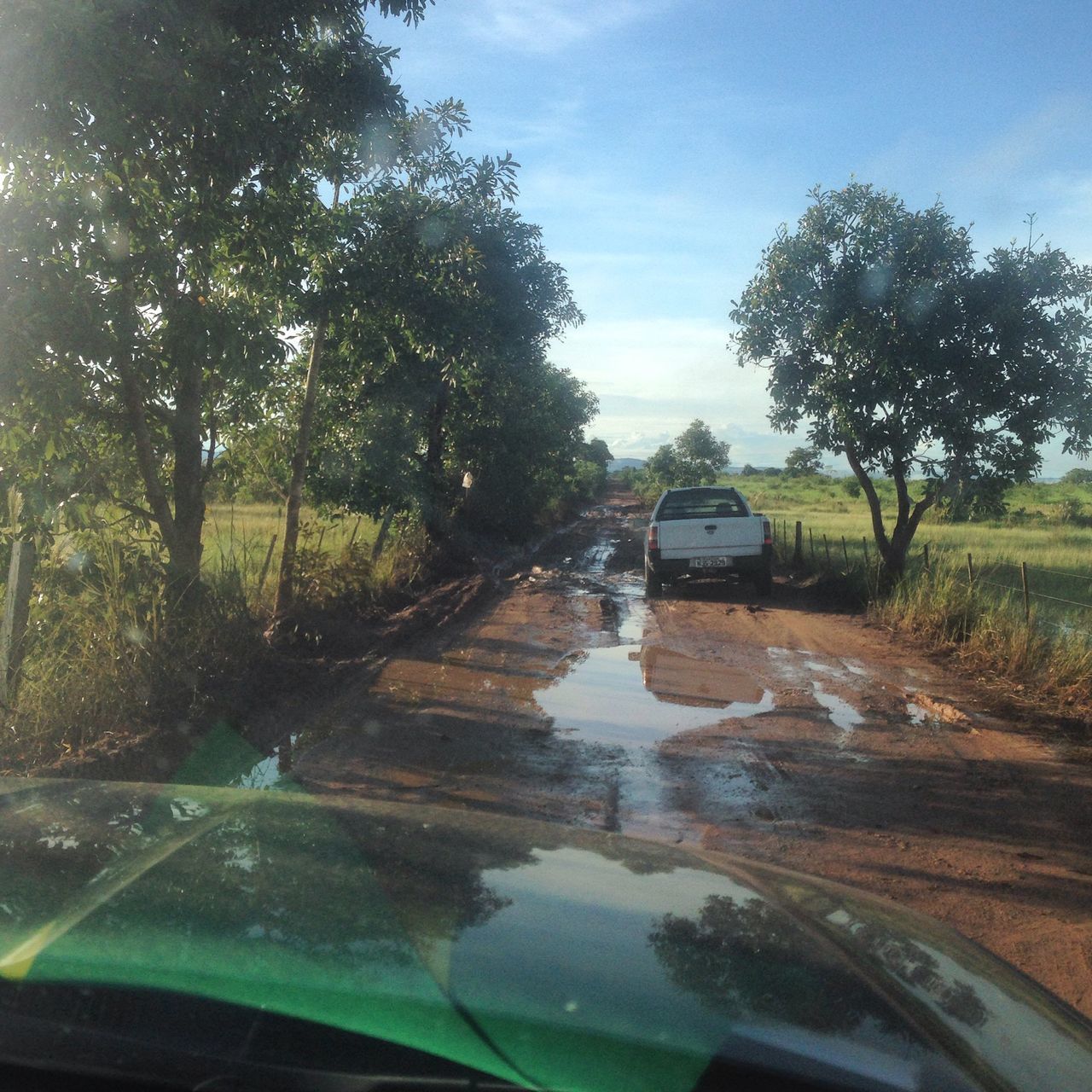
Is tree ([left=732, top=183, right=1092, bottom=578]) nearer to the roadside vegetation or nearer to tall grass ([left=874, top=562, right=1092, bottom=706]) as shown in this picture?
tall grass ([left=874, top=562, right=1092, bottom=706])

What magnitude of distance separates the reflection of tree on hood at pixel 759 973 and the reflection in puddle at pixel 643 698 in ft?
16.3

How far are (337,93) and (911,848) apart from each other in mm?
6721

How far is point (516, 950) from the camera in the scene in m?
2.01

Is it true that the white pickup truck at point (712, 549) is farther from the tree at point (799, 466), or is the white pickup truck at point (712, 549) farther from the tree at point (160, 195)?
the tree at point (799, 466)

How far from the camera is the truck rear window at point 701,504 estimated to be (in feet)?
54.1

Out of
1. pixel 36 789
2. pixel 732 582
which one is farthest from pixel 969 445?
pixel 36 789

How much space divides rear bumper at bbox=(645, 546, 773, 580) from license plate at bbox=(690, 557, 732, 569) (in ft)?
0.15

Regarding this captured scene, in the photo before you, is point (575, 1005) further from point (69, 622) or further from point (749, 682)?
point (749, 682)

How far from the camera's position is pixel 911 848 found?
5246mm

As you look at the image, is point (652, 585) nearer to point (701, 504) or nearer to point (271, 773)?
point (701, 504)

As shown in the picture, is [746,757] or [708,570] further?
[708,570]

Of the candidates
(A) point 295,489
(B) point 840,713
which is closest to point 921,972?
(B) point 840,713

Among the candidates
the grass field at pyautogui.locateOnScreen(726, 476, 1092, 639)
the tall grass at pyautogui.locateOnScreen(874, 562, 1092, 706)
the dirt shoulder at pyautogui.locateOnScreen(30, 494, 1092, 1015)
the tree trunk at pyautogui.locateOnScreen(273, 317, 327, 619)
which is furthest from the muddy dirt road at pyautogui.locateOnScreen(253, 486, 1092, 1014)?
the grass field at pyautogui.locateOnScreen(726, 476, 1092, 639)

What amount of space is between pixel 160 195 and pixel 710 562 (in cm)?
1042
